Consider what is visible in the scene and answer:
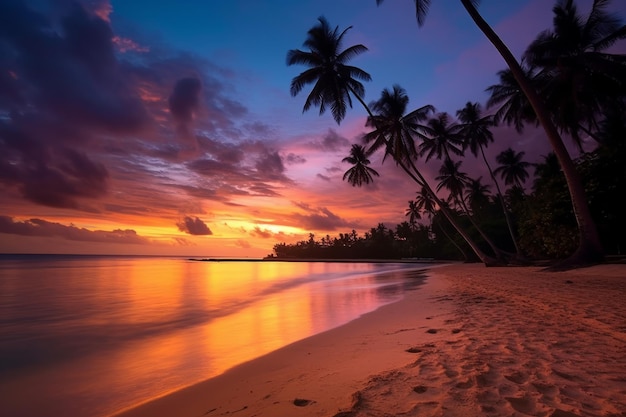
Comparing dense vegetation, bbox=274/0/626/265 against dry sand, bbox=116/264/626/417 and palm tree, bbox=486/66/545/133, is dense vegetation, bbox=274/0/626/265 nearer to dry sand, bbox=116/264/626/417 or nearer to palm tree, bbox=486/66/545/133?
palm tree, bbox=486/66/545/133

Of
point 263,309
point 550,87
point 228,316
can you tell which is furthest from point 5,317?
point 550,87

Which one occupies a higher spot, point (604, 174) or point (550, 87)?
point (550, 87)

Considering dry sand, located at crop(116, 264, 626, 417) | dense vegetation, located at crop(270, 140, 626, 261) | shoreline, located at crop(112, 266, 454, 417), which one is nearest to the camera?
dry sand, located at crop(116, 264, 626, 417)

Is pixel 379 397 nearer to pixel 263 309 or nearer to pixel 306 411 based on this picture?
pixel 306 411

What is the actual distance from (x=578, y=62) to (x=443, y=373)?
24.2 metres

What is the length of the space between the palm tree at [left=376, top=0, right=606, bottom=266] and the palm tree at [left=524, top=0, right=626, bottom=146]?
31.3 feet

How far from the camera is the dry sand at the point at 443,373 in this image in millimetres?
2449

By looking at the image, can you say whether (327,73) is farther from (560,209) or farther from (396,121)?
(560,209)

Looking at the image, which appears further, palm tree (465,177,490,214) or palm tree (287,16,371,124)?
palm tree (465,177,490,214)

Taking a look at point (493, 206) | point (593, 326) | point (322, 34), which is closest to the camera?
point (593, 326)

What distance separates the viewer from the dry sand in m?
2.45

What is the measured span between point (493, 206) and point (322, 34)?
50.2 meters

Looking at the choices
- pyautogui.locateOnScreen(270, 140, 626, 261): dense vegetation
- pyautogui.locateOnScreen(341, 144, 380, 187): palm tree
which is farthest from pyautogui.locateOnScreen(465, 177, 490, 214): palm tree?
pyautogui.locateOnScreen(341, 144, 380, 187): palm tree

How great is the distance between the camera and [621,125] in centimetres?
2177
